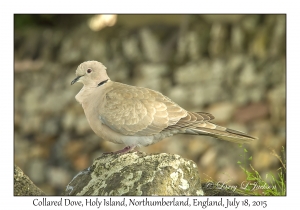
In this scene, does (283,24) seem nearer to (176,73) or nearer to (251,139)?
(176,73)

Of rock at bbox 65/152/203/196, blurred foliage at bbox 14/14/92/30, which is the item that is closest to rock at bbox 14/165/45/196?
rock at bbox 65/152/203/196

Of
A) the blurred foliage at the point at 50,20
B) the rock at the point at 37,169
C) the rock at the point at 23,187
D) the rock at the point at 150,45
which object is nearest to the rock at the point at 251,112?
the rock at the point at 150,45

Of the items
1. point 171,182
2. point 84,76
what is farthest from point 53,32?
point 171,182

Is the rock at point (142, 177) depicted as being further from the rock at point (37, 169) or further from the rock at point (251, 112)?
the rock at point (37, 169)

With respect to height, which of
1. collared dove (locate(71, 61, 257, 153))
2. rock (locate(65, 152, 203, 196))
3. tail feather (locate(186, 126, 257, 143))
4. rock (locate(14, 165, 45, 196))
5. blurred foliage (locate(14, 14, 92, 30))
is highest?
blurred foliage (locate(14, 14, 92, 30))

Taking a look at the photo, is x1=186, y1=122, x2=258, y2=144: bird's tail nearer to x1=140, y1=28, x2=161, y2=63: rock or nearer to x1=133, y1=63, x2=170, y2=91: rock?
x1=133, y1=63, x2=170, y2=91: rock
